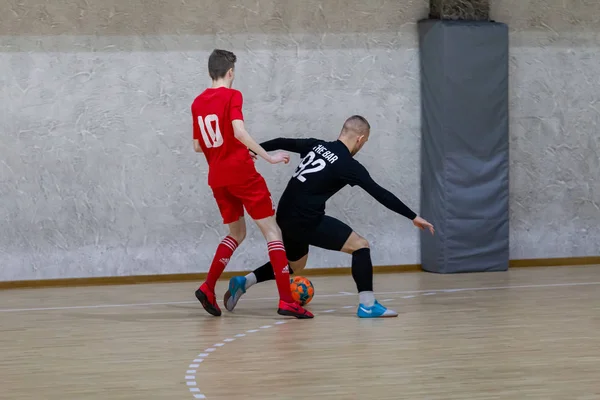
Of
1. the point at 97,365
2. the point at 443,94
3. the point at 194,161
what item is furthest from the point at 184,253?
the point at 97,365

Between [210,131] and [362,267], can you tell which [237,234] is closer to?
[210,131]

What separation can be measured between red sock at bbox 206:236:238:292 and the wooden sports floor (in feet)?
0.81

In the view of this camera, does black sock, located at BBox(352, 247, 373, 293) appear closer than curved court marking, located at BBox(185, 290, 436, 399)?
No

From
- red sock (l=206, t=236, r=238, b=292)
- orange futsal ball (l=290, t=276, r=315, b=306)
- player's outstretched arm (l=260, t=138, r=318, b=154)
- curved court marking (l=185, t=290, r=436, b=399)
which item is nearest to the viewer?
curved court marking (l=185, t=290, r=436, b=399)

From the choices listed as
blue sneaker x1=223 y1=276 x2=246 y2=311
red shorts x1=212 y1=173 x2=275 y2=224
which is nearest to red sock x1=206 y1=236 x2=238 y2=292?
blue sneaker x1=223 y1=276 x2=246 y2=311

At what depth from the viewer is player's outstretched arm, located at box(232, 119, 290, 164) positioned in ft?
19.0

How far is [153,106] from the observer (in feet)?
27.4

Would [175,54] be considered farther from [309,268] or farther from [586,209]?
[586,209]

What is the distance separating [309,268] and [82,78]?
8.53 feet

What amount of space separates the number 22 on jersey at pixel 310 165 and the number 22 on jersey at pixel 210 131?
56 centimetres

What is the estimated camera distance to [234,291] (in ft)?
21.3

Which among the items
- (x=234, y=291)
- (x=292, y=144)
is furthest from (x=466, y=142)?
(x=234, y=291)

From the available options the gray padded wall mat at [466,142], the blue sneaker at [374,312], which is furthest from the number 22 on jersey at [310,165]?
the gray padded wall mat at [466,142]

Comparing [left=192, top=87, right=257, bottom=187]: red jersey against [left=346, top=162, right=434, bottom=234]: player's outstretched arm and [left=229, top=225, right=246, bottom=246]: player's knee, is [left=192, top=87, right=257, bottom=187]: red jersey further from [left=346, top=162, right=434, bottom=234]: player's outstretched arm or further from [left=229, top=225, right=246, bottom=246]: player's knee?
[left=346, top=162, right=434, bottom=234]: player's outstretched arm
